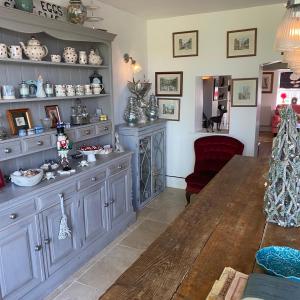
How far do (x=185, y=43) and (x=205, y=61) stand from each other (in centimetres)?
39

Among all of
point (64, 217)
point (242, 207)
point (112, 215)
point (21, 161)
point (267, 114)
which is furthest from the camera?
point (267, 114)

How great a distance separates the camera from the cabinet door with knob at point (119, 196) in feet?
10.2

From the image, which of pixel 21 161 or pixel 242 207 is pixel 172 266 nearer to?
pixel 242 207

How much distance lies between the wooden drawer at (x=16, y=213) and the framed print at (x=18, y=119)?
0.68 metres

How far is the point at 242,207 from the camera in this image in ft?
5.61

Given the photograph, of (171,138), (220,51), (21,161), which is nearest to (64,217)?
(21,161)

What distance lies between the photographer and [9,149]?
2211 mm

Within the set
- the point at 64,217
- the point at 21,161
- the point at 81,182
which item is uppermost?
the point at 21,161

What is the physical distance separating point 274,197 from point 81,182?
5.54 feet

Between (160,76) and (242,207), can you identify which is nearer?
(242,207)

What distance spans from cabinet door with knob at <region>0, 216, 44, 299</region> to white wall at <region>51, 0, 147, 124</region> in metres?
2.05

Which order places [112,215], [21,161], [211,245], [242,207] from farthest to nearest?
[112,215], [21,161], [242,207], [211,245]

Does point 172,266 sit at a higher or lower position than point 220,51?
lower

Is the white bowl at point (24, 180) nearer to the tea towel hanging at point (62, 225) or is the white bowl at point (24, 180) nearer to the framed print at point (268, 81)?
the tea towel hanging at point (62, 225)
